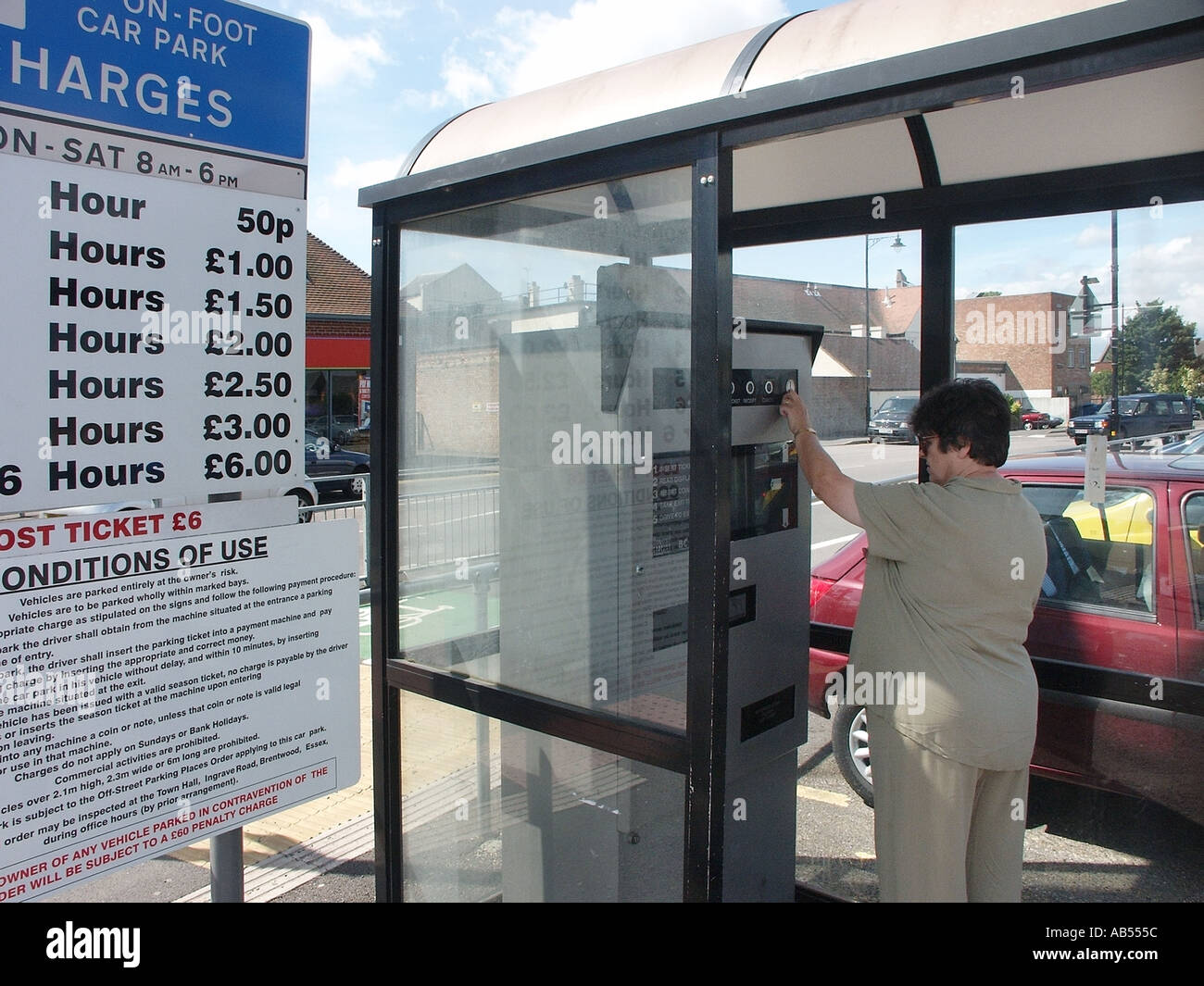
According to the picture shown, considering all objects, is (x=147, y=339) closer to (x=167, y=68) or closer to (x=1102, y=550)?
(x=167, y=68)

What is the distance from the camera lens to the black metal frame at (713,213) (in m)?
1.89

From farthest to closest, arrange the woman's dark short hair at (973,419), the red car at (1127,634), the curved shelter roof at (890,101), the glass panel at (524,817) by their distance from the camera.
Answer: the red car at (1127,634) < the glass panel at (524,817) < the woman's dark short hair at (973,419) < the curved shelter roof at (890,101)

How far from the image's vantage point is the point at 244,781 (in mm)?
1829

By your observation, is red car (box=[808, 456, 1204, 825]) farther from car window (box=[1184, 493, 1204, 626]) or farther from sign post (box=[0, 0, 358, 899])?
sign post (box=[0, 0, 358, 899])

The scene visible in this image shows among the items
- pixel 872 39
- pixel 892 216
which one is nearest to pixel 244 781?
pixel 872 39

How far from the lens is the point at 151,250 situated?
1715 mm

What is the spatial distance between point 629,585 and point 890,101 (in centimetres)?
146

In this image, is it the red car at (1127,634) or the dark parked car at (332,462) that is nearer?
the red car at (1127,634)

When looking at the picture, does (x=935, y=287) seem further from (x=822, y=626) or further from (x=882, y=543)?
(x=822, y=626)

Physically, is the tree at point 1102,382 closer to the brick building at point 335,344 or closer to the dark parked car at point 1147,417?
the dark parked car at point 1147,417

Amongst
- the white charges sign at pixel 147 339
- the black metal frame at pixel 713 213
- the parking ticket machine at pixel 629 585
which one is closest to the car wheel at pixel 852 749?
the black metal frame at pixel 713 213

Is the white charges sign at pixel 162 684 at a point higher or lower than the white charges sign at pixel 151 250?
lower

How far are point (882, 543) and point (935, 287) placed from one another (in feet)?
4.08
